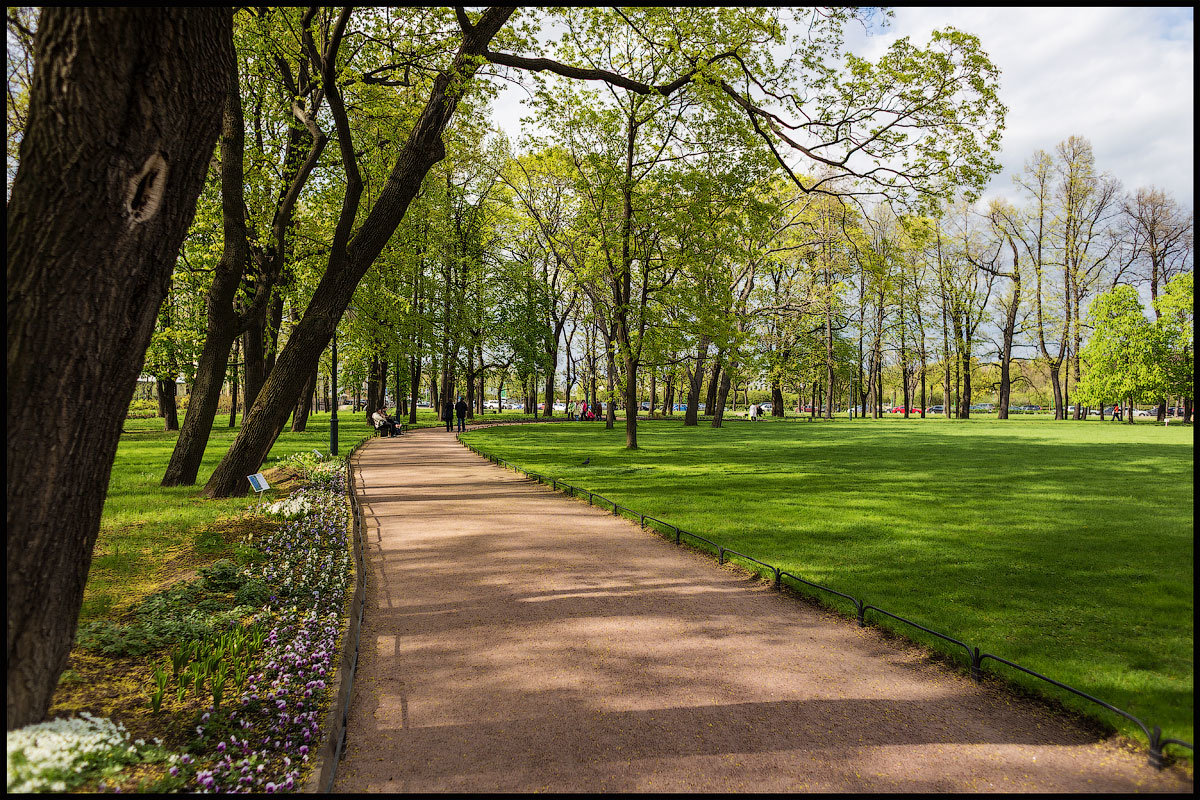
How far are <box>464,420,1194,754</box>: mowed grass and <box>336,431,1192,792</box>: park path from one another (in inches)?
24.4

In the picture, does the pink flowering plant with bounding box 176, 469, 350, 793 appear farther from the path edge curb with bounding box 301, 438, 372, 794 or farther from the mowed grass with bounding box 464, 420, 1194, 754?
the mowed grass with bounding box 464, 420, 1194, 754

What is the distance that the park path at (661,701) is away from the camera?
10.8ft

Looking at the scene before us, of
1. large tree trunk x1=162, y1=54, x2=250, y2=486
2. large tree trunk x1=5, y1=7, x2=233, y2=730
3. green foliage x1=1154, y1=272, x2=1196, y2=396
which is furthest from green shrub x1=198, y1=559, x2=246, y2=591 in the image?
green foliage x1=1154, y1=272, x2=1196, y2=396

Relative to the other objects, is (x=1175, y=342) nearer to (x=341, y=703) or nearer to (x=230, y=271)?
(x=230, y=271)

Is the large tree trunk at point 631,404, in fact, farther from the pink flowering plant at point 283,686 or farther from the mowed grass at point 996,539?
the pink flowering plant at point 283,686

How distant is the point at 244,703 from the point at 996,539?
8.40 m

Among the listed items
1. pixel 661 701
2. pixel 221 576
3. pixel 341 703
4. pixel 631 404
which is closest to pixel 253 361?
pixel 221 576

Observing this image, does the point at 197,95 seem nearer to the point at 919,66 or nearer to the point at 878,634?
the point at 878,634

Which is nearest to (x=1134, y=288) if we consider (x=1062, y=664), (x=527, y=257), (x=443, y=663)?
(x=527, y=257)

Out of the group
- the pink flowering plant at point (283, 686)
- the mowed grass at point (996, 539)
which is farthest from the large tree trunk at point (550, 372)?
the pink flowering plant at point (283, 686)

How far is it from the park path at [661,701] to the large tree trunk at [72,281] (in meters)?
1.67

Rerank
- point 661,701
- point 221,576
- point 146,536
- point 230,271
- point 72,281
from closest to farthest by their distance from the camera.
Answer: point 72,281 → point 661,701 → point 221,576 → point 146,536 → point 230,271

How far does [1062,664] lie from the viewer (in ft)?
14.8

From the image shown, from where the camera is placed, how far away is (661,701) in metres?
4.05
